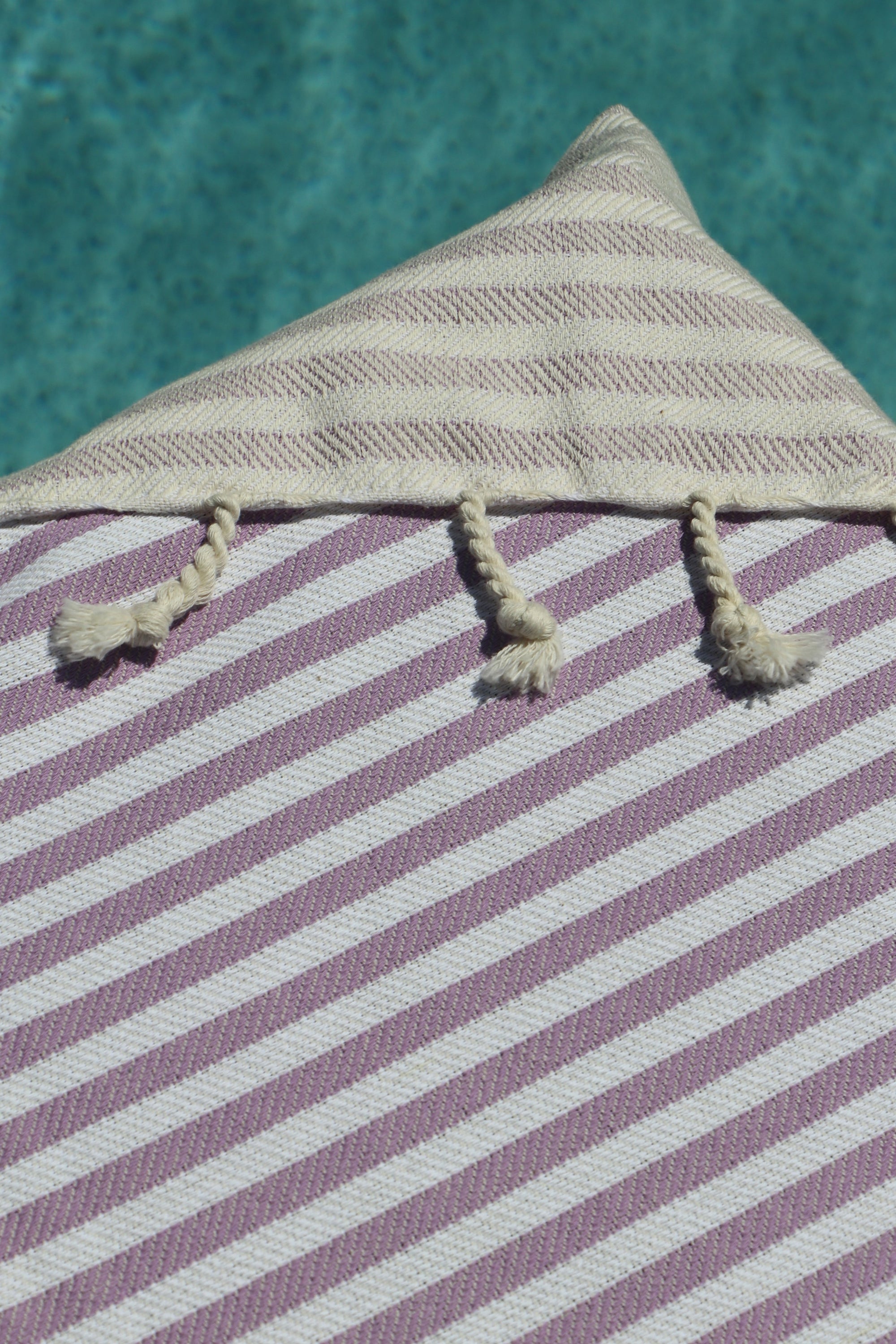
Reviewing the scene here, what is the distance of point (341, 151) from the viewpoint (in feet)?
6.05

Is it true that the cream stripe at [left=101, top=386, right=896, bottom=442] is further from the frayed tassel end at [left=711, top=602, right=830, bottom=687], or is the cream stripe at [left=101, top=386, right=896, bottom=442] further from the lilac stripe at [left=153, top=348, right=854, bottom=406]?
the frayed tassel end at [left=711, top=602, right=830, bottom=687]

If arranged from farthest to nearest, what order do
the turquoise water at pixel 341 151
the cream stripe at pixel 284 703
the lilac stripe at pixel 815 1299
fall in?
the turquoise water at pixel 341 151
the cream stripe at pixel 284 703
the lilac stripe at pixel 815 1299

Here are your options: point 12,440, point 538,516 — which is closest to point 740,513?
point 538,516

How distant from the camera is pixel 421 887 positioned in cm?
88

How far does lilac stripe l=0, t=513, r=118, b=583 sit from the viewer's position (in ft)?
3.12

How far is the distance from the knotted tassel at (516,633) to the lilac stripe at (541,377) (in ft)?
0.45

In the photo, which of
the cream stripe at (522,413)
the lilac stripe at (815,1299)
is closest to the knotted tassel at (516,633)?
the cream stripe at (522,413)

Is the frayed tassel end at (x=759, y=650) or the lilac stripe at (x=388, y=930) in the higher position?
the frayed tassel end at (x=759, y=650)

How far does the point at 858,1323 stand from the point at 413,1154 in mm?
326

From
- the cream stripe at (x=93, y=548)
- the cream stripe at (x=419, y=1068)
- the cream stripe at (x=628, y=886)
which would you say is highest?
Answer: the cream stripe at (x=93, y=548)

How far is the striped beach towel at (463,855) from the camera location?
0.81m

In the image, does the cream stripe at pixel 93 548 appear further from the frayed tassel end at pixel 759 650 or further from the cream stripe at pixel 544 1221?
the cream stripe at pixel 544 1221

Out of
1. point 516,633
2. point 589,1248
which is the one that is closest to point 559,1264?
point 589,1248

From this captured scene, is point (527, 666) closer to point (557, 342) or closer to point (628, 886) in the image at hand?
point (628, 886)
